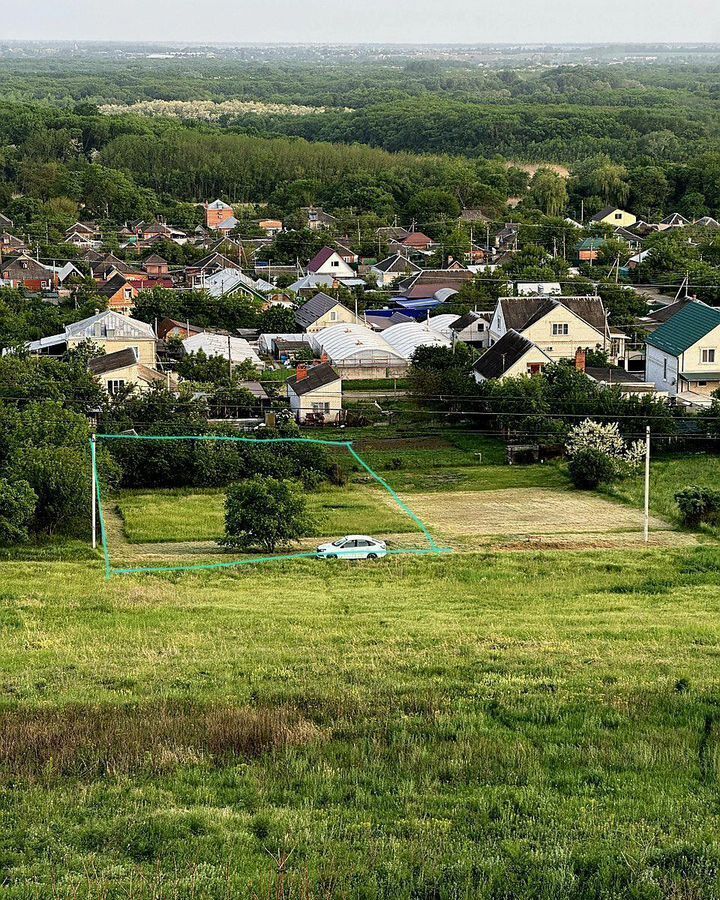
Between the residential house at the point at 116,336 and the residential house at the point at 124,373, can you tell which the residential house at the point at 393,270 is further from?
the residential house at the point at 124,373

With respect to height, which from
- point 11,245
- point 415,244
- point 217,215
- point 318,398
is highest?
point 217,215

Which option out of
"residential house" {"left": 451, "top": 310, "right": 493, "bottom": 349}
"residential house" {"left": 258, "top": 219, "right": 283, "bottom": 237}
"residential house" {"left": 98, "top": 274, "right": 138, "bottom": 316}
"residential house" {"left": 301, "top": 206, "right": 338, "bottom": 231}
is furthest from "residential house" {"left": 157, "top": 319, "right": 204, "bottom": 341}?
"residential house" {"left": 258, "top": 219, "right": 283, "bottom": 237}

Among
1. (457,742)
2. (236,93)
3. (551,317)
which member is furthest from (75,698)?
(236,93)

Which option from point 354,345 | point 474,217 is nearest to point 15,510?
point 354,345

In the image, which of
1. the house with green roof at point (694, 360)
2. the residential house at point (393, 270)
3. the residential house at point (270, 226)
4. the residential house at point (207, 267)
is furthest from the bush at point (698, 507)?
the residential house at point (270, 226)

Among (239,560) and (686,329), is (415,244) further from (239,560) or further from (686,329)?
(239,560)

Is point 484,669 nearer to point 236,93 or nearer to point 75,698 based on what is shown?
point 75,698
